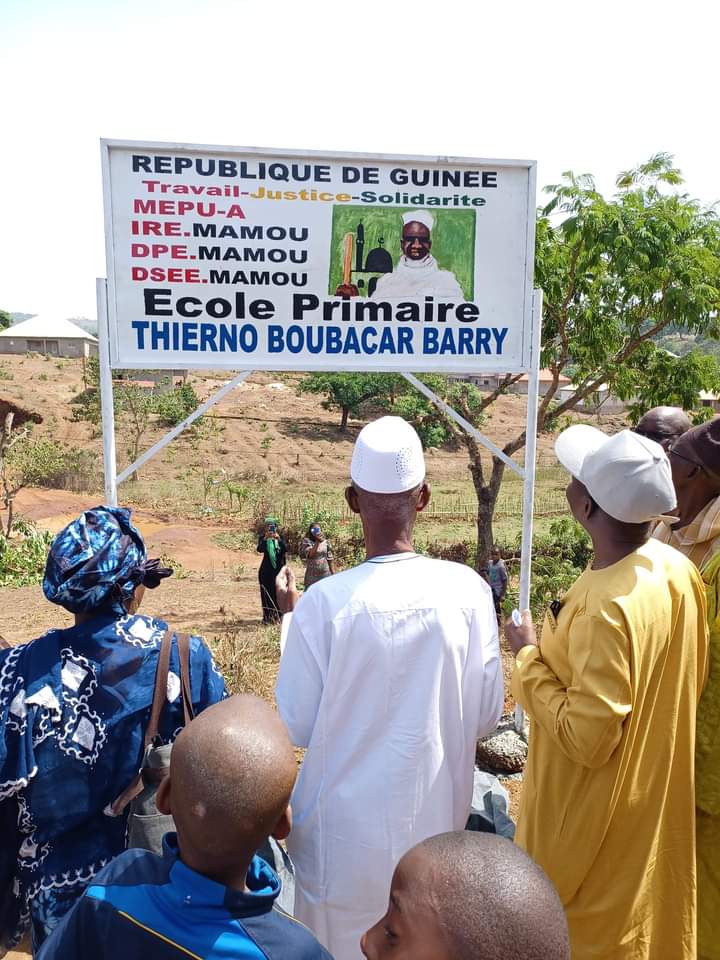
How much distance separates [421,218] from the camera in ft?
12.9

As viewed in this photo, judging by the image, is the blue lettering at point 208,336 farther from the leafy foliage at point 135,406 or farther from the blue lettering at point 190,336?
the leafy foliage at point 135,406

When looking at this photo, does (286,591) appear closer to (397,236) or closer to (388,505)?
(388,505)

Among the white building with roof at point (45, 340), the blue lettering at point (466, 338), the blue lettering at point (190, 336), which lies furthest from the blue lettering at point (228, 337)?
the white building with roof at point (45, 340)

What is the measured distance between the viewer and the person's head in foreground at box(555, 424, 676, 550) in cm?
177

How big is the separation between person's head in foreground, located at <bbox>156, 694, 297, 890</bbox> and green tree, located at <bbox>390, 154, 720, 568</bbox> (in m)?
6.55

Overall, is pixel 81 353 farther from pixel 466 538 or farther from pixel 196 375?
pixel 466 538

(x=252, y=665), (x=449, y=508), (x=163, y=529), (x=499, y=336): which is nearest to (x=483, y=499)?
(x=252, y=665)

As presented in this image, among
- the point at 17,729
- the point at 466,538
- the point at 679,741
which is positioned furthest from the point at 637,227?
the point at 466,538

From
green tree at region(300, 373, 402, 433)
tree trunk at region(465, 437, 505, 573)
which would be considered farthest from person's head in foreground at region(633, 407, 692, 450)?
green tree at region(300, 373, 402, 433)

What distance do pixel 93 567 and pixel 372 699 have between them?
772 millimetres

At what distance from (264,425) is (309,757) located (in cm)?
2981

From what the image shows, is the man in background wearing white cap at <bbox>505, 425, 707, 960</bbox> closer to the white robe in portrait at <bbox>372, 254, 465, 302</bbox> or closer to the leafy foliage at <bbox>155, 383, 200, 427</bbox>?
the white robe in portrait at <bbox>372, 254, 465, 302</bbox>

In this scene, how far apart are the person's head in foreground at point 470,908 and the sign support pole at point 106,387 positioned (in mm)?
2894

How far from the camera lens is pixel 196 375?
132 ft
